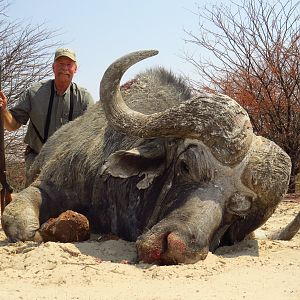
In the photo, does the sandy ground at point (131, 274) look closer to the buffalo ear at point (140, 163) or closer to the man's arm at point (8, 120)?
the buffalo ear at point (140, 163)

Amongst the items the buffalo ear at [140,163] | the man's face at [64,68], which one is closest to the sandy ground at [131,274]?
the buffalo ear at [140,163]

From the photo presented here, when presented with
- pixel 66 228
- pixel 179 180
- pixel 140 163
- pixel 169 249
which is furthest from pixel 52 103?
pixel 169 249

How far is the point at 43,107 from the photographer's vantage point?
857cm

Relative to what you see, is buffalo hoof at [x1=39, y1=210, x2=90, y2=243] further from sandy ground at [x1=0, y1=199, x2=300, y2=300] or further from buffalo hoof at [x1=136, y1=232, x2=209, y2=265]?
buffalo hoof at [x1=136, y1=232, x2=209, y2=265]

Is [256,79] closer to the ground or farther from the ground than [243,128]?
farther from the ground

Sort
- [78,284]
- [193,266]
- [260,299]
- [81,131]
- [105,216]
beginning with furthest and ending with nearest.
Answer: [81,131], [105,216], [193,266], [78,284], [260,299]

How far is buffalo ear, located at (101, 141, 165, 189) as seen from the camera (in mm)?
5445

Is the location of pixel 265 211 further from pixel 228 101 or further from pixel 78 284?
pixel 78 284

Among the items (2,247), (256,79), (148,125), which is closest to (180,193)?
(148,125)

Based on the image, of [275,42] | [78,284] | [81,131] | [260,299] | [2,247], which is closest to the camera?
[260,299]

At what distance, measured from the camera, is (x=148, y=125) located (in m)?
5.48

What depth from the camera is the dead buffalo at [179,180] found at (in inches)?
189

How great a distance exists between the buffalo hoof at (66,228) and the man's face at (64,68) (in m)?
3.29

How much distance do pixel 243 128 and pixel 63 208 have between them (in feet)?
7.68
